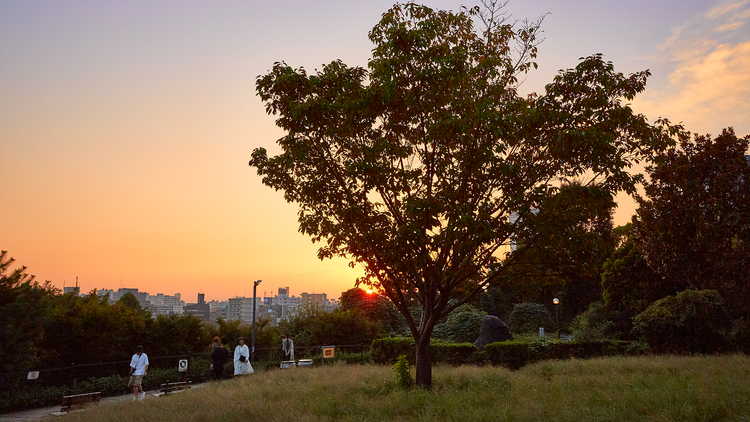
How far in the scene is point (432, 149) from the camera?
11570 mm

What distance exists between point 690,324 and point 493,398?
11.3 metres

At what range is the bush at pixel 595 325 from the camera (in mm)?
24531

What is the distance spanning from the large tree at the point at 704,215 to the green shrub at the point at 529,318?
15.7m

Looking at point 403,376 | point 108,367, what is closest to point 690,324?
point 403,376

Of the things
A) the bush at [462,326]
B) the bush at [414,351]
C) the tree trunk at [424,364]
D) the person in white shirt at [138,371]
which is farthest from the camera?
the bush at [462,326]

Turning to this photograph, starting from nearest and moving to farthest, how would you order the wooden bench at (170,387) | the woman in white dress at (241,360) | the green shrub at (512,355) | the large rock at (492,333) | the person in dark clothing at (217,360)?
the wooden bench at (170,387) < the woman in white dress at (241,360) < the person in dark clothing at (217,360) < the green shrub at (512,355) < the large rock at (492,333)

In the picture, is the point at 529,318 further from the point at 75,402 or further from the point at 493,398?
the point at 75,402

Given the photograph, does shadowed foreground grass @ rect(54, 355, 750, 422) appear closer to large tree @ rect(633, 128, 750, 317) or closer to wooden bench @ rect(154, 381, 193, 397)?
wooden bench @ rect(154, 381, 193, 397)

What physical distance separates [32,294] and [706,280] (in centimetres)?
2453

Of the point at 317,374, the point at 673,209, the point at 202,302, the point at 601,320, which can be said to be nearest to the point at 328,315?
the point at 317,374

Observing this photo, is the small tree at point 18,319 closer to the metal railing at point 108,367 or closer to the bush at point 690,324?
the metal railing at point 108,367

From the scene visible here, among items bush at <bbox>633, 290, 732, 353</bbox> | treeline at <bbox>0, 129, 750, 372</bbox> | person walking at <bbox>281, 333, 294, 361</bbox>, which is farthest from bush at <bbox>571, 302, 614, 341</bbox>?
person walking at <bbox>281, 333, 294, 361</bbox>

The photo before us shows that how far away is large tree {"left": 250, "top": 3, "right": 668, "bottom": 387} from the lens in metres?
10.3

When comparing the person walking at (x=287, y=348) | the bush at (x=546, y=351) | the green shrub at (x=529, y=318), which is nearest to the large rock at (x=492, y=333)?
the bush at (x=546, y=351)
